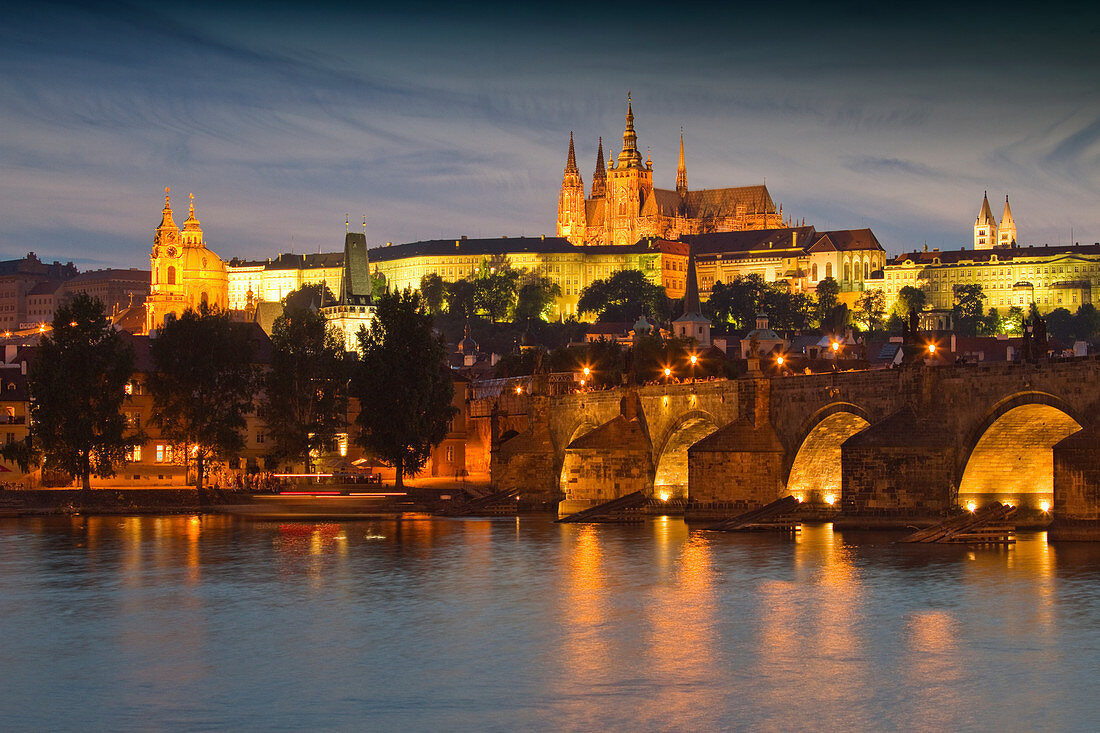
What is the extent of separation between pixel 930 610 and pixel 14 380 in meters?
60.5

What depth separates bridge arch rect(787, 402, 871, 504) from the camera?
5888cm

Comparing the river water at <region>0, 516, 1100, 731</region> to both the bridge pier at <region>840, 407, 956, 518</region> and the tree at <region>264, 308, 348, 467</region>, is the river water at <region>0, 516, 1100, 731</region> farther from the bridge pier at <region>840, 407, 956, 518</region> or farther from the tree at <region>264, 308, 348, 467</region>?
the tree at <region>264, 308, 348, 467</region>

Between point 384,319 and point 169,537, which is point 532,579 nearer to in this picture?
A: point 169,537

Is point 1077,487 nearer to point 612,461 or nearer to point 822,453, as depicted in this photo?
point 822,453

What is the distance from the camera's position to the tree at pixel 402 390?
78375 mm

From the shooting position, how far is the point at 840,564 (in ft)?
160

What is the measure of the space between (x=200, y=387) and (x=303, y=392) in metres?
6.93

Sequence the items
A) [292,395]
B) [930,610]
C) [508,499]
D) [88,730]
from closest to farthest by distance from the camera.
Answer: [88,730]
[930,610]
[508,499]
[292,395]

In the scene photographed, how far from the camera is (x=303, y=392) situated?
280ft

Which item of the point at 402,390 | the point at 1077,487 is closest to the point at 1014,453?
the point at 1077,487

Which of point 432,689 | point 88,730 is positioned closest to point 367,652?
point 432,689

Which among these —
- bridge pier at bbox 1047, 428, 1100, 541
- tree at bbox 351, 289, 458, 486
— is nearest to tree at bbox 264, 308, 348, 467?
tree at bbox 351, 289, 458, 486

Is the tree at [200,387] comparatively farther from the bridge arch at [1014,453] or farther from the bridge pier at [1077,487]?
the bridge pier at [1077,487]

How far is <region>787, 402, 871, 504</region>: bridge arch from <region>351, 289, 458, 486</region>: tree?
75.5ft
